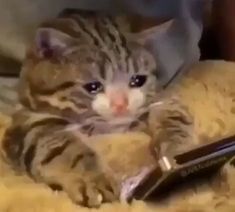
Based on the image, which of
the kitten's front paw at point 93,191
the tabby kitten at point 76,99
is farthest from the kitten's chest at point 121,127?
the kitten's front paw at point 93,191

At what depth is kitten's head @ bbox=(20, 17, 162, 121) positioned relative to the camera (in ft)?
3.36

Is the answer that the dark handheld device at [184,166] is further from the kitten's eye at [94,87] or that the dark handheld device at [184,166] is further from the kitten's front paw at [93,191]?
the kitten's eye at [94,87]

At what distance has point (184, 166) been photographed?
0.95 metres

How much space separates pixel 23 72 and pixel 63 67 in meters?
0.08

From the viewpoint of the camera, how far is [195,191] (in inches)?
39.4

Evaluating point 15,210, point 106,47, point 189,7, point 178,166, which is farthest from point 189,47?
point 15,210

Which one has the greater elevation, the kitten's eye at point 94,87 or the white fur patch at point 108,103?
the kitten's eye at point 94,87

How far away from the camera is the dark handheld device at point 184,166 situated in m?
0.95

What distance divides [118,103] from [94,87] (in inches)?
1.5

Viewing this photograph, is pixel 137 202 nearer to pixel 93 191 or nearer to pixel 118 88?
pixel 93 191

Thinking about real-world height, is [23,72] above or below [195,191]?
above

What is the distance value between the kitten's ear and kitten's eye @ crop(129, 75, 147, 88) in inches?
3.7

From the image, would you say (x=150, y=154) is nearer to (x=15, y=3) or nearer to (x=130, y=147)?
(x=130, y=147)

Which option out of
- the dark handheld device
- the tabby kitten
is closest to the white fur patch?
the tabby kitten
